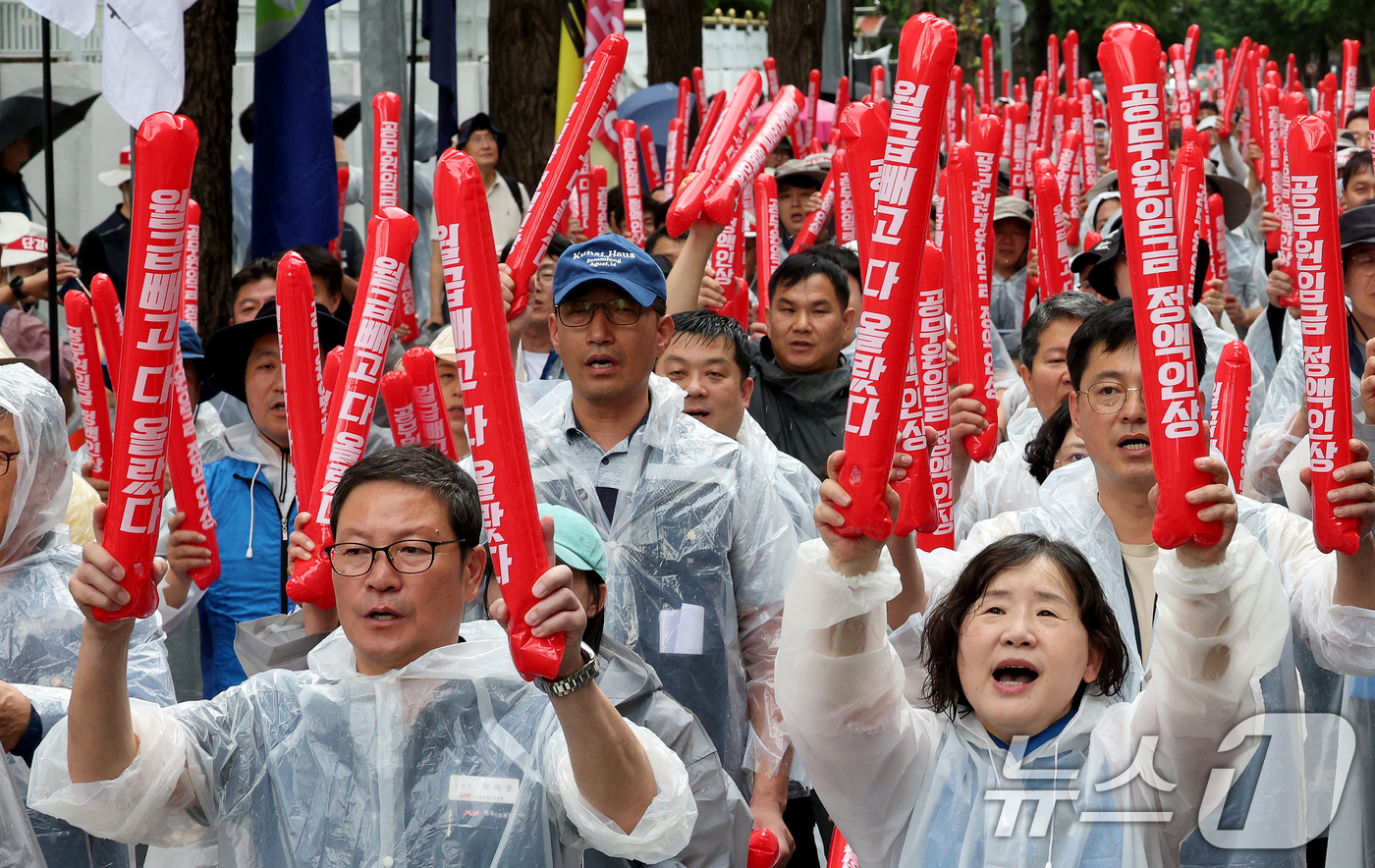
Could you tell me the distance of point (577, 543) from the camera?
2.74 m

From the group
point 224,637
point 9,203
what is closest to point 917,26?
point 224,637

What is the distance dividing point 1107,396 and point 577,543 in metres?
1.15

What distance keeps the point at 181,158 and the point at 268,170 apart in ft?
14.3

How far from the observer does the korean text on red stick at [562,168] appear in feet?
11.9

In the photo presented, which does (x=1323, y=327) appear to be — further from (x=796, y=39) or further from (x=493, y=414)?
(x=796, y=39)

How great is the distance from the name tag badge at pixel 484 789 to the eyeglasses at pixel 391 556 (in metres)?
0.34

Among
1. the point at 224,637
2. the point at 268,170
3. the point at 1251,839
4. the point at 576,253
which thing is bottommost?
the point at 1251,839

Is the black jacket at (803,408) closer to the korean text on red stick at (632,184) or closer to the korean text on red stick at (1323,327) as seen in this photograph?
the korean text on red stick at (632,184)

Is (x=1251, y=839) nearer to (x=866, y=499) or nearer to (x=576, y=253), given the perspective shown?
(x=866, y=499)

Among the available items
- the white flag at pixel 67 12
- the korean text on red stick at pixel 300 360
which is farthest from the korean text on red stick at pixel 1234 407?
the white flag at pixel 67 12

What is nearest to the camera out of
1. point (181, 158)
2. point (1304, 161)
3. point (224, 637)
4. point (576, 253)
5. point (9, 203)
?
point (181, 158)

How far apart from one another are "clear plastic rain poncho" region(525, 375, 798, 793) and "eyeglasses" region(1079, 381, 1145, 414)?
77 cm

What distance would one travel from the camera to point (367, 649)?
2.39 m

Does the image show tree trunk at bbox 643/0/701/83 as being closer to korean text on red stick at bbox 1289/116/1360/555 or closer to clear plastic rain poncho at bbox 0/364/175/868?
clear plastic rain poncho at bbox 0/364/175/868
